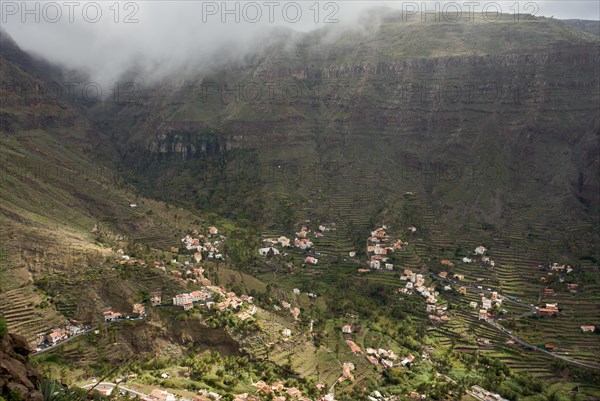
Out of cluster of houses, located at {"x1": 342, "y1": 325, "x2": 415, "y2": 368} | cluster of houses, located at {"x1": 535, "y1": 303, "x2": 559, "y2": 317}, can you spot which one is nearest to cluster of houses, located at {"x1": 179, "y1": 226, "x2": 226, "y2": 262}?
cluster of houses, located at {"x1": 342, "y1": 325, "x2": 415, "y2": 368}

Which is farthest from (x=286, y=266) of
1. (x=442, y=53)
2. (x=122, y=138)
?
(x=122, y=138)

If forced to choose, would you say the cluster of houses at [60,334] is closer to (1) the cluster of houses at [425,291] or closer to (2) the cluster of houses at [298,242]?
(2) the cluster of houses at [298,242]

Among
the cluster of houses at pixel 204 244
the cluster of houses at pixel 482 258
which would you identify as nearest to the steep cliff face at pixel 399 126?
the cluster of houses at pixel 482 258

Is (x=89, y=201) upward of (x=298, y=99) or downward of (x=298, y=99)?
downward

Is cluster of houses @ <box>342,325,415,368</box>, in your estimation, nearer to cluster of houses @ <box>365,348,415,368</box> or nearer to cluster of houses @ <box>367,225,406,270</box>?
cluster of houses @ <box>365,348,415,368</box>

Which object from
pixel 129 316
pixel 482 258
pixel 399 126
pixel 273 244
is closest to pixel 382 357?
pixel 129 316

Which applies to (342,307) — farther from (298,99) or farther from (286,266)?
(298,99)
